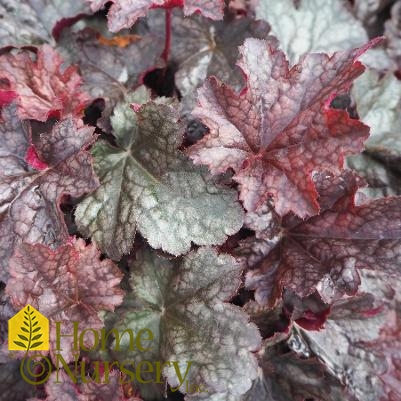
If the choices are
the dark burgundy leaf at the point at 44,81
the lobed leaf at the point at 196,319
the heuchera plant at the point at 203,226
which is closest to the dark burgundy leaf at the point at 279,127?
the heuchera plant at the point at 203,226

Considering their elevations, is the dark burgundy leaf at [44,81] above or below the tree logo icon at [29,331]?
above

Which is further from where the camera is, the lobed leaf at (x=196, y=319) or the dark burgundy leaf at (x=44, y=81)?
the dark burgundy leaf at (x=44, y=81)

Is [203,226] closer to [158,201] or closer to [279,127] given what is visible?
[158,201]

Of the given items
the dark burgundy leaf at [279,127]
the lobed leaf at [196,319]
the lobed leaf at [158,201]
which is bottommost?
the lobed leaf at [196,319]

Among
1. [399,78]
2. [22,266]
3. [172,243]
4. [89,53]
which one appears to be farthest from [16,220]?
[399,78]

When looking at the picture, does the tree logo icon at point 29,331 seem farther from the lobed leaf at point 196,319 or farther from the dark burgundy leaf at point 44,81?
the dark burgundy leaf at point 44,81

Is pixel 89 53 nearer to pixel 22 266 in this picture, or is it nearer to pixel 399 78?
pixel 22 266
